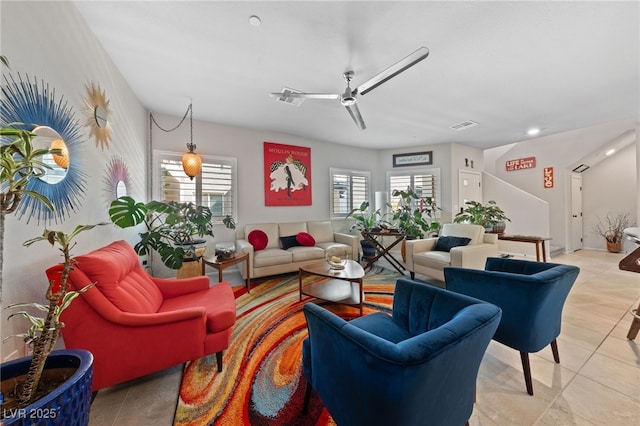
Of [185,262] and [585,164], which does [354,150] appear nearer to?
[185,262]

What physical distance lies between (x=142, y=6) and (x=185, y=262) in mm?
2568

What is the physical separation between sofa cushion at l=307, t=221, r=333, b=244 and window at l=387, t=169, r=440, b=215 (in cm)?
164

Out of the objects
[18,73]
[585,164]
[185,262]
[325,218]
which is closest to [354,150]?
[325,218]

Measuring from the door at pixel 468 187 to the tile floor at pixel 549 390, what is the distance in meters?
3.59

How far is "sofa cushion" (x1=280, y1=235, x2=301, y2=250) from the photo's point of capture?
13.8ft

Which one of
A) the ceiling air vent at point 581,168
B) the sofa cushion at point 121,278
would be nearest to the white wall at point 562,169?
the ceiling air vent at point 581,168

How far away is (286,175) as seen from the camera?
4844mm

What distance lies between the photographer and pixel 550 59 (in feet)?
7.63

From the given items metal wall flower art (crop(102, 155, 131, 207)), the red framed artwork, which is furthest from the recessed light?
the red framed artwork

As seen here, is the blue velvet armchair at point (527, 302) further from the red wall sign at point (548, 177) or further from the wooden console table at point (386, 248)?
the red wall sign at point (548, 177)

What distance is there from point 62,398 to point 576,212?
9.13m

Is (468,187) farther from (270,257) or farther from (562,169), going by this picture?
(270,257)

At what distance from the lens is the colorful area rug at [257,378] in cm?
138

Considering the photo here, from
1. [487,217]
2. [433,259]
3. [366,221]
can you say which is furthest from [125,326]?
[487,217]
